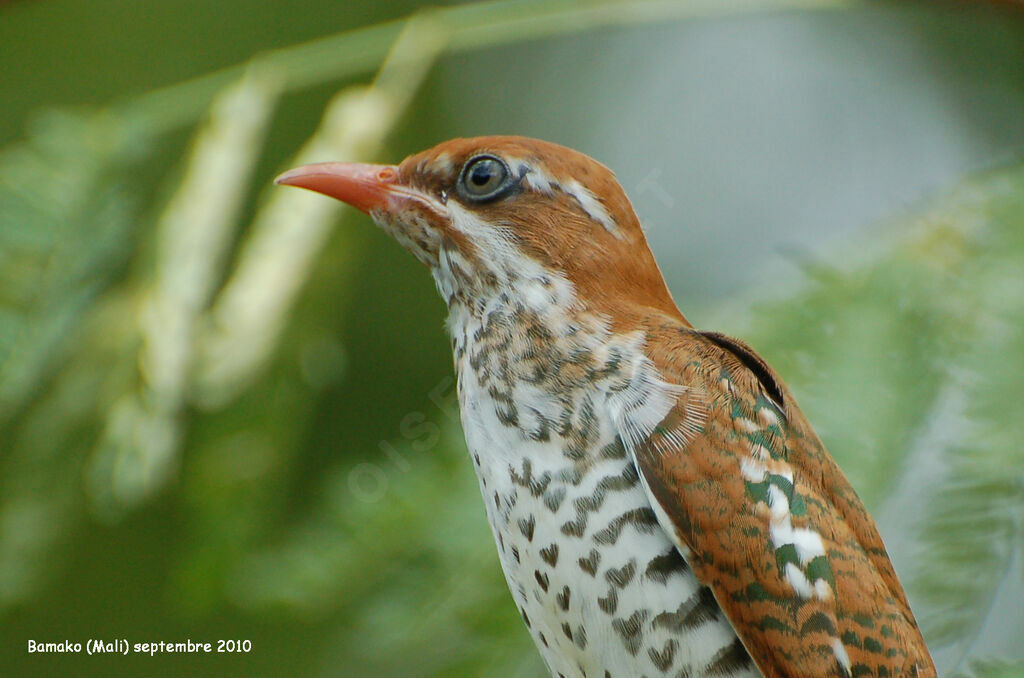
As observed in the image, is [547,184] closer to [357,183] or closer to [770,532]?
[357,183]

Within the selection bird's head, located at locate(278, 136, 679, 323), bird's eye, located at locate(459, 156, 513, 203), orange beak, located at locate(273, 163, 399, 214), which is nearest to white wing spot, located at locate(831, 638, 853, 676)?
bird's head, located at locate(278, 136, 679, 323)

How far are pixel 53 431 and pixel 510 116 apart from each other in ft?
12.3

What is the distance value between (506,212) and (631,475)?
64cm

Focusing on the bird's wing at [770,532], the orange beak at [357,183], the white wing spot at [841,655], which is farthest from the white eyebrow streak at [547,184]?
the white wing spot at [841,655]

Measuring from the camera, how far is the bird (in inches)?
70.2

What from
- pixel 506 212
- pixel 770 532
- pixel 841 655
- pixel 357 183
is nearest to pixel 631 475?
pixel 770 532

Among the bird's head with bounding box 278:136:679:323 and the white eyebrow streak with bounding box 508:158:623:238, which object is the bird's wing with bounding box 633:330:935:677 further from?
the white eyebrow streak with bounding box 508:158:623:238

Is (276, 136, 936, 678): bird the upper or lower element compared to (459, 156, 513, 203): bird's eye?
lower

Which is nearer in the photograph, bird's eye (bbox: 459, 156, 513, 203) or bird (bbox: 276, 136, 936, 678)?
bird (bbox: 276, 136, 936, 678)

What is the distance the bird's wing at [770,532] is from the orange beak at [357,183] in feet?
2.25

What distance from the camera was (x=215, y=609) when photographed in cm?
234

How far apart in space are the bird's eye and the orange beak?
0.53ft

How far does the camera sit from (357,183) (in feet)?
7.16

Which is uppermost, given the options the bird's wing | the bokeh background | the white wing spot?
the bokeh background
